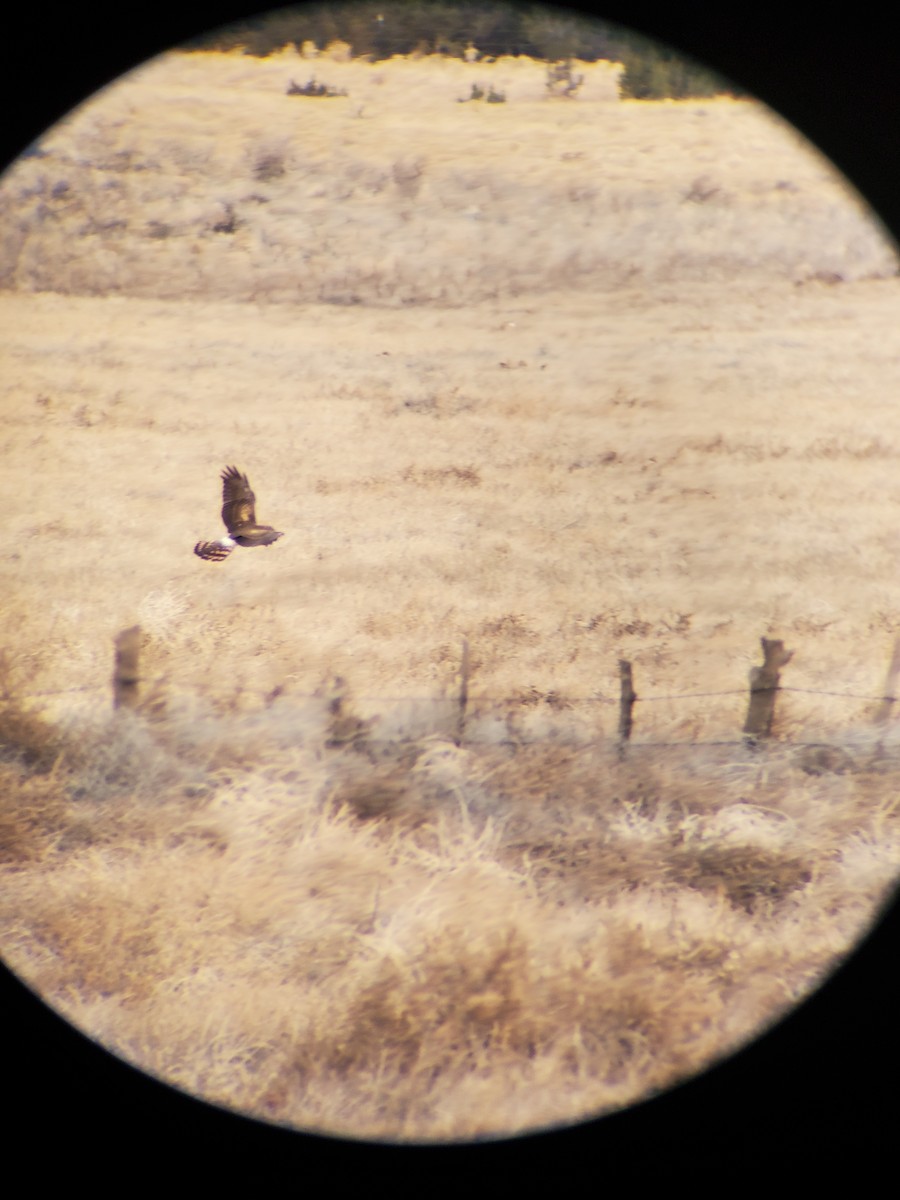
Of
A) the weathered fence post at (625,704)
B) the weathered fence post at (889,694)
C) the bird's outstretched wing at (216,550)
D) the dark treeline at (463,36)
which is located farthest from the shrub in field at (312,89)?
the weathered fence post at (889,694)

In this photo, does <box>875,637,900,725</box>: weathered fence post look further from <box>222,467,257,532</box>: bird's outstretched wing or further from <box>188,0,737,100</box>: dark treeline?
<box>188,0,737,100</box>: dark treeline

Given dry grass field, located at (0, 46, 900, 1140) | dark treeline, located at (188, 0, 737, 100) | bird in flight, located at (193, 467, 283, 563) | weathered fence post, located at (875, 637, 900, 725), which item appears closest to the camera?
dry grass field, located at (0, 46, 900, 1140)

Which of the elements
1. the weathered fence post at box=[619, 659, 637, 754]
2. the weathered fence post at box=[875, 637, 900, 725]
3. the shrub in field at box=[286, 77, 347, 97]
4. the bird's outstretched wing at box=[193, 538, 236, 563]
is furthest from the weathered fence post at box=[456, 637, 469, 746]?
the shrub in field at box=[286, 77, 347, 97]

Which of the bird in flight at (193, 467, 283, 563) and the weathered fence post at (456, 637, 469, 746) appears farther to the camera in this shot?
the bird in flight at (193, 467, 283, 563)

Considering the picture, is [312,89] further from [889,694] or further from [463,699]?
[889,694]

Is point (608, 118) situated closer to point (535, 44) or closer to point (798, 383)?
point (535, 44)

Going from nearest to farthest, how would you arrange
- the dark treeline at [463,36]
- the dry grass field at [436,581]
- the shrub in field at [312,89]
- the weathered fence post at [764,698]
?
the dry grass field at [436,581] < the weathered fence post at [764,698] < the dark treeline at [463,36] < the shrub in field at [312,89]

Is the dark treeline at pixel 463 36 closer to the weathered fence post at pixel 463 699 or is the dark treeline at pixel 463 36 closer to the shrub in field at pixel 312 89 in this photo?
the shrub in field at pixel 312 89

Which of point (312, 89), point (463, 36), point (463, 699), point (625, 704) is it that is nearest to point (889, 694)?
point (625, 704)
